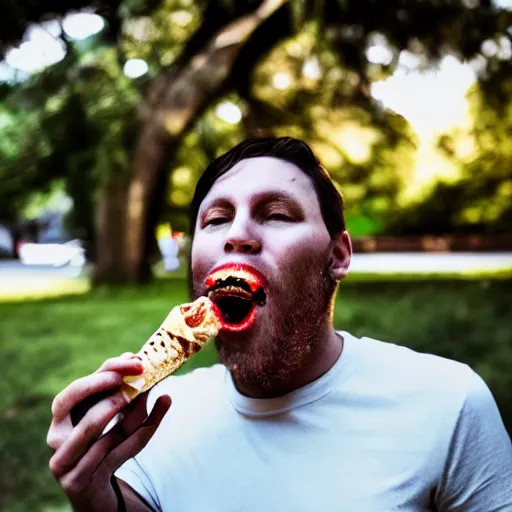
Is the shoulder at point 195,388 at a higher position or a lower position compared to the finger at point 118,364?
lower

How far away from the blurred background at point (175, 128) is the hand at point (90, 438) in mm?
1424

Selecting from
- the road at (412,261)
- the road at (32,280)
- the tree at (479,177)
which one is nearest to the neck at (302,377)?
the tree at (479,177)

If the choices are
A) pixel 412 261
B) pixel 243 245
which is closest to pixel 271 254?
pixel 243 245

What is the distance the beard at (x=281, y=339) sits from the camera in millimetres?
1608

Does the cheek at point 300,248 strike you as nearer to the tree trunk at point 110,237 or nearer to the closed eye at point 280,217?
the closed eye at point 280,217

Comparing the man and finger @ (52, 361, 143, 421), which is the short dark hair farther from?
finger @ (52, 361, 143, 421)

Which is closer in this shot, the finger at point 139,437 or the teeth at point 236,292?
the finger at point 139,437

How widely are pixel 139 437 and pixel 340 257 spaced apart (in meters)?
0.76

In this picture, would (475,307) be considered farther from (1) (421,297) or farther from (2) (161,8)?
(2) (161,8)

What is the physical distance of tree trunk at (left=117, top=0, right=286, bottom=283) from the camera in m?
7.44

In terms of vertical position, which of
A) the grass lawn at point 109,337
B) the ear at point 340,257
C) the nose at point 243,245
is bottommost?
the grass lawn at point 109,337

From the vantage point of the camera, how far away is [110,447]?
1.39 meters

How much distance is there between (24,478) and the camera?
371 centimetres

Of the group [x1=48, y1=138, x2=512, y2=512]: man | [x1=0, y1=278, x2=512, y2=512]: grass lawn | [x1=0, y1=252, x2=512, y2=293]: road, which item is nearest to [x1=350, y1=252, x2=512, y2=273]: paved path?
[x1=0, y1=252, x2=512, y2=293]: road
